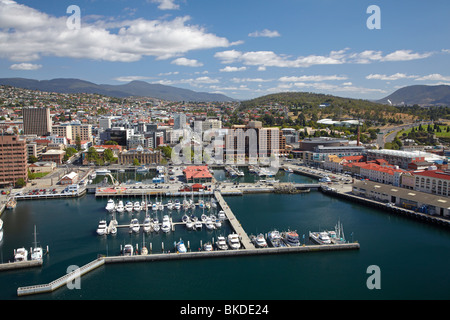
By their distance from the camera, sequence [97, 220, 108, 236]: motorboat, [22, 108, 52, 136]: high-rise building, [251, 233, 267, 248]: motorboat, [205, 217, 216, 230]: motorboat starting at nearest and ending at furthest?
1. [251, 233, 267, 248]: motorboat
2. [97, 220, 108, 236]: motorboat
3. [205, 217, 216, 230]: motorboat
4. [22, 108, 52, 136]: high-rise building

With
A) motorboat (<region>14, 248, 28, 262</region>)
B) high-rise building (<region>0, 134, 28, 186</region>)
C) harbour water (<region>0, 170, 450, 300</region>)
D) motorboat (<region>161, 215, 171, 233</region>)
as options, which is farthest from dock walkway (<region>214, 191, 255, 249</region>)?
high-rise building (<region>0, 134, 28, 186</region>)

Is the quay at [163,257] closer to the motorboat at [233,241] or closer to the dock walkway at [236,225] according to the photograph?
the motorboat at [233,241]

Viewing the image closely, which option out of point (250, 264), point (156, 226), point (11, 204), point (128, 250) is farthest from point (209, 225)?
point (11, 204)

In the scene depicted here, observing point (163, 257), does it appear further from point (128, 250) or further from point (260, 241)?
point (260, 241)

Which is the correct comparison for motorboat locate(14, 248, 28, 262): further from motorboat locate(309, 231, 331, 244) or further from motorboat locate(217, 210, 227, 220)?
motorboat locate(309, 231, 331, 244)

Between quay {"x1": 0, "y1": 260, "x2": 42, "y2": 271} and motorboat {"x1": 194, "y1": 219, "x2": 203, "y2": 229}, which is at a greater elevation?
motorboat {"x1": 194, "y1": 219, "x2": 203, "y2": 229}

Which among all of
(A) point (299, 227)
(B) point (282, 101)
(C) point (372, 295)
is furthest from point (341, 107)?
(C) point (372, 295)

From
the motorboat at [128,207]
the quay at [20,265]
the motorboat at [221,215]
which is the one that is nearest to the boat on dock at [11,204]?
the motorboat at [128,207]
